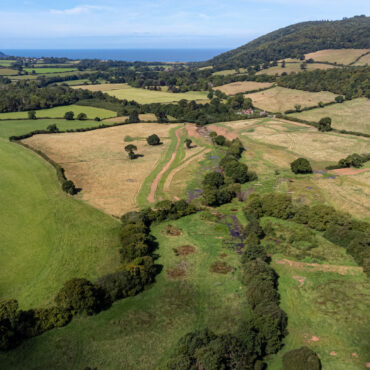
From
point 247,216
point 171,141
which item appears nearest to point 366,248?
point 247,216

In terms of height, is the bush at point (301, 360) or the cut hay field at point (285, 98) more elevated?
the cut hay field at point (285, 98)

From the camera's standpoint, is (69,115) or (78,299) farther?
(69,115)

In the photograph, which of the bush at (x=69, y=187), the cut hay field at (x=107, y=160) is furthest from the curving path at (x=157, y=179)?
the bush at (x=69, y=187)

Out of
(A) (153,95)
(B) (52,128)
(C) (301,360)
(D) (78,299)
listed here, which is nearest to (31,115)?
(B) (52,128)

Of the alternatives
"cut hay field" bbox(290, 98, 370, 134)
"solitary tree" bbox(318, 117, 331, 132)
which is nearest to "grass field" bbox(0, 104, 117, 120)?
"cut hay field" bbox(290, 98, 370, 134)

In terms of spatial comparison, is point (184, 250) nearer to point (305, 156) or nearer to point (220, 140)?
point (220, 140)

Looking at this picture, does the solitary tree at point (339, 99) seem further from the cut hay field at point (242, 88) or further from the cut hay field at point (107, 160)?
the cut hay field at point (107, 160)

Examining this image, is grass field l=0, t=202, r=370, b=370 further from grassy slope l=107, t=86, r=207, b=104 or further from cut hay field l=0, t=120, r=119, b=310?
grassy slope l=107, t=86, r=207, b=104
